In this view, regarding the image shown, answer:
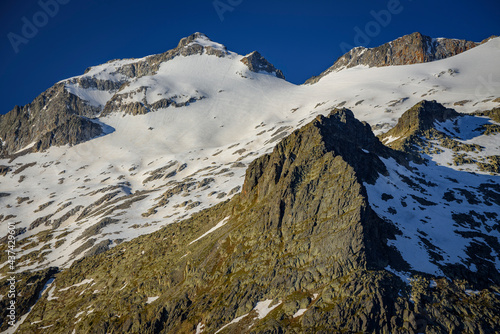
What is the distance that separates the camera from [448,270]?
66.6 meters

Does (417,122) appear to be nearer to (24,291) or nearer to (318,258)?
(318,258)

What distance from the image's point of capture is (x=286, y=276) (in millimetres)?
A: 65250

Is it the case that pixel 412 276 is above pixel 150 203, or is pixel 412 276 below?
below

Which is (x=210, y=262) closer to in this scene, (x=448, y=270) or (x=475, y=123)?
(x=448, y=270)

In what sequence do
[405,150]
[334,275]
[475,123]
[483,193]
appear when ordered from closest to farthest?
[334,275]
[483,193]
[405,150]
[475,123]

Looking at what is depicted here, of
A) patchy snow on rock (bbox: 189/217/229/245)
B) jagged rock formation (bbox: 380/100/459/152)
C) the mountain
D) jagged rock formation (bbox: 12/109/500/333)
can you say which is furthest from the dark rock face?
jagged rock formation (bbox: 380/100/459/152)

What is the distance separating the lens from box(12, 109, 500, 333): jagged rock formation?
180ft

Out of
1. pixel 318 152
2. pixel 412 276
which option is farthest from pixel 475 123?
pixel 412 276

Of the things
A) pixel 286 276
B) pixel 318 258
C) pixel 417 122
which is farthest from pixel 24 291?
pixel 417 122

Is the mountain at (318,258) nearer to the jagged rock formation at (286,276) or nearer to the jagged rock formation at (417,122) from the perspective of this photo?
the jagged rock formation at (286,276)

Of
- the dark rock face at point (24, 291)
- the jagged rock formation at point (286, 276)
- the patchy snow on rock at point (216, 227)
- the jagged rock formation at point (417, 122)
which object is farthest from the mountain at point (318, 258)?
the jagged rock formation at point (417, 122)

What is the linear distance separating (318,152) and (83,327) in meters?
62.6

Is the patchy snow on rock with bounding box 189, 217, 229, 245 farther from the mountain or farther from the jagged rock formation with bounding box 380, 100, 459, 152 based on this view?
the jagged rock formation with bounding box 380, 100, 459, 152

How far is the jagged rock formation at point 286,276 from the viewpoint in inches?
2164
